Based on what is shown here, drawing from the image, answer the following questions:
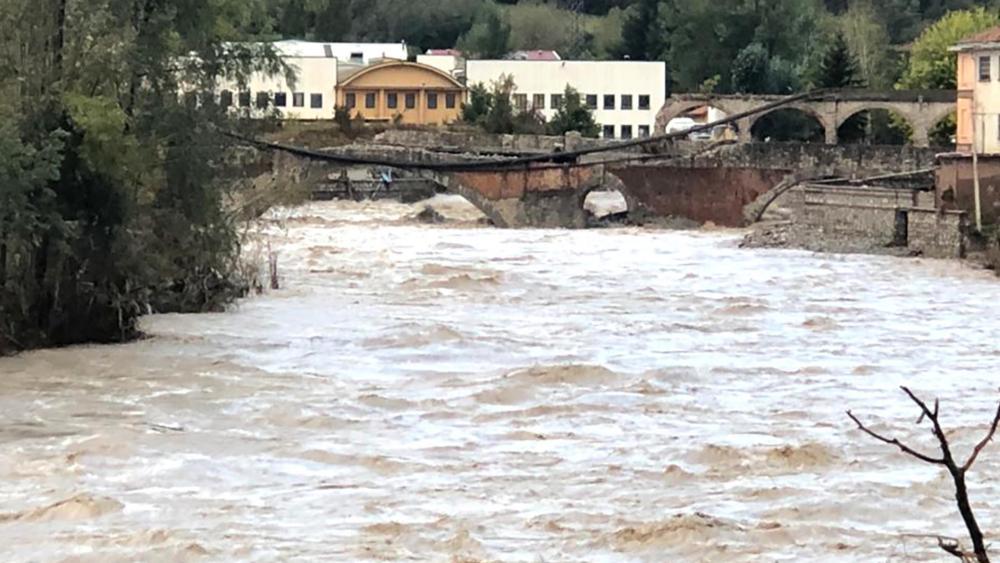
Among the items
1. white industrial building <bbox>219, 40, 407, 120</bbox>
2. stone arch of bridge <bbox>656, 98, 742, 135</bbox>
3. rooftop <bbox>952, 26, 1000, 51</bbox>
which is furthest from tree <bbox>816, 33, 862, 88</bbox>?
white industrial building <bbox>219, 40, 407, 120</bbox>

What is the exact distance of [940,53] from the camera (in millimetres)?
78000

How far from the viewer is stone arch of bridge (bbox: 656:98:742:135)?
72.5 metres

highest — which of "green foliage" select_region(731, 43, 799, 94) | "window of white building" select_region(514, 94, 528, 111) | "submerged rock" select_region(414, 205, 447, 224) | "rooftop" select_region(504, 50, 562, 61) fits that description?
"rooftop" select_region(504, 50, 562, 61)

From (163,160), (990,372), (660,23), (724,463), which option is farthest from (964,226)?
(660,23)

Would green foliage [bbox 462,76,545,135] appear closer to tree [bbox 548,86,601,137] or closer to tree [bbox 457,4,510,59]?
tree [bbox 548,86,601,137]

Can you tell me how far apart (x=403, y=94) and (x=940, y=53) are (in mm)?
26911

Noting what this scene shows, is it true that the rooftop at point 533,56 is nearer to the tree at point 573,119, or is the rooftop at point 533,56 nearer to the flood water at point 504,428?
the tree at point 573,119

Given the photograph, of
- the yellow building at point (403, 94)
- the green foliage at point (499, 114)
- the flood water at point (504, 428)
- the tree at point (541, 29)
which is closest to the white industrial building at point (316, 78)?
the yellow building at point (403, 94)

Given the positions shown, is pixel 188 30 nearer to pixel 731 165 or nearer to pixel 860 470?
pixel 860 470

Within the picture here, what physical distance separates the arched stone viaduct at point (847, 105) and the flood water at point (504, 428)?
99.6 feet

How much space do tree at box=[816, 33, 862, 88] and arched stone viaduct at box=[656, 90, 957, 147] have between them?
507cm

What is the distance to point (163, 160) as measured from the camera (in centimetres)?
2812

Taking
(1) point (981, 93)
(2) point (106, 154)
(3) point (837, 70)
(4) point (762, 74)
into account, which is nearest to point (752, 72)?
(4) point (762, 74)

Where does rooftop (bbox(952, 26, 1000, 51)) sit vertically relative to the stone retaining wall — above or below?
above
